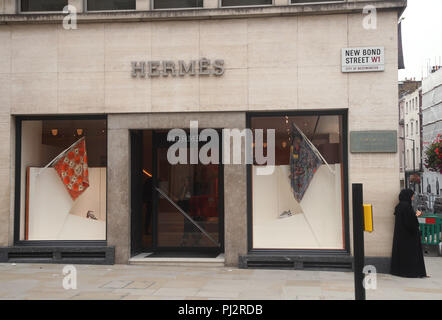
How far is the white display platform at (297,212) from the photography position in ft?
33.1

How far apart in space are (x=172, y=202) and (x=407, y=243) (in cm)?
509

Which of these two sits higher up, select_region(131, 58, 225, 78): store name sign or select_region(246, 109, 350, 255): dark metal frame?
select_region(131, 58, 225, 78): store name sign

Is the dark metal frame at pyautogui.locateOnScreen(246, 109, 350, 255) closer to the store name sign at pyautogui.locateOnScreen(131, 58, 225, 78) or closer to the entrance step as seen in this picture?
the entrance step

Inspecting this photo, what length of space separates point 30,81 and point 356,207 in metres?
8.12

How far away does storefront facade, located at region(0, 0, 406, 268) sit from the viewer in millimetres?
9773

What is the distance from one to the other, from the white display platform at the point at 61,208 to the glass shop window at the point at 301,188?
11.4 feet

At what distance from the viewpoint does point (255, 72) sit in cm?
1001

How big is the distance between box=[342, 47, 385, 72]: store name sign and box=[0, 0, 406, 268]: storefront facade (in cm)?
12

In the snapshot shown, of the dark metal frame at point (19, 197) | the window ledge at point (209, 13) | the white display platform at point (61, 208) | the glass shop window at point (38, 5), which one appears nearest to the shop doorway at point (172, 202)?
the white display platform at point (61, 208)

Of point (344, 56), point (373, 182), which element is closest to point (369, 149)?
point (373, 182)

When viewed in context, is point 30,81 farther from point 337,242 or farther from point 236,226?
point 337,242

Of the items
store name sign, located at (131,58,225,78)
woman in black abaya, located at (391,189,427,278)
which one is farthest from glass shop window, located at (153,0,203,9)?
woman in black abaya, located at (391,189,427,278)

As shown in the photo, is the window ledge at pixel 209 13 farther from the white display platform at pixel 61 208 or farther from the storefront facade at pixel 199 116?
the white display platform at pixel 61 208

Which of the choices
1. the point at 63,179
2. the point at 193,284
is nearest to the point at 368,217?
the point at 193,284
